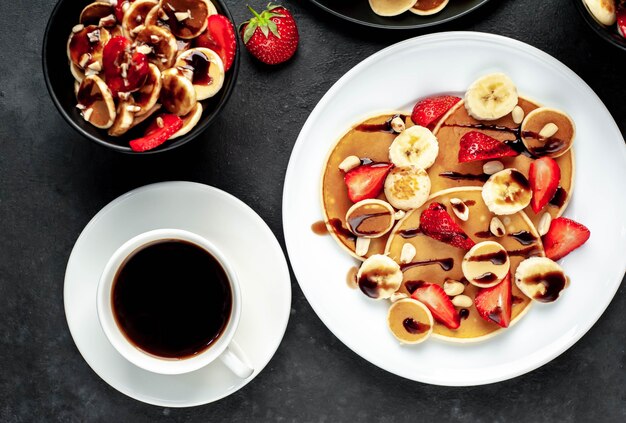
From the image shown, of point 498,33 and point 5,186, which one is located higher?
point 498,33

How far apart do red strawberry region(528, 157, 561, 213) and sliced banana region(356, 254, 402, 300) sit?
35cm

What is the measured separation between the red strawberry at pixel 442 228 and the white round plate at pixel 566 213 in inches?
7.8

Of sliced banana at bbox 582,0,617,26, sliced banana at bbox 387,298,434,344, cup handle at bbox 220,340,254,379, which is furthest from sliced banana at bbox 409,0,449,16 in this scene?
cup handle at bbox 220,340,254,379

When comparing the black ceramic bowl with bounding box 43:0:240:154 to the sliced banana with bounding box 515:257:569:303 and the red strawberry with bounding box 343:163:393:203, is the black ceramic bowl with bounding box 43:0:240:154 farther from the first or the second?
the sliced banana with bounding box 515:257:569:303

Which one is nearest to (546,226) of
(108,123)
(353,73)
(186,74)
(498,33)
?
(498,33)

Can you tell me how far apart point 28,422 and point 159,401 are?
A: 37 centimetres

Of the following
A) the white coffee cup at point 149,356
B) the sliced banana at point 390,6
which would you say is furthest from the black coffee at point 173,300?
the sliced banana at point 390,6

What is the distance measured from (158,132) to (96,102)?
0.45ft

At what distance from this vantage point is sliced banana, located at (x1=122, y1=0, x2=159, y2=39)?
4.75ft

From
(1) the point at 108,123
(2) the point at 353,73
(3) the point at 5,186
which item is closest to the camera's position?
(1) the point at 108,123

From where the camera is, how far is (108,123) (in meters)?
1.43

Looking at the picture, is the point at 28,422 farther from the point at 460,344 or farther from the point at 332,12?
the point at 332,12

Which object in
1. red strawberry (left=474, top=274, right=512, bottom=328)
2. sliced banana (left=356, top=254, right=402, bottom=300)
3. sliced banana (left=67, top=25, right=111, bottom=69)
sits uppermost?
sliced banana (left=67, top=25, right=111, bottom=69)

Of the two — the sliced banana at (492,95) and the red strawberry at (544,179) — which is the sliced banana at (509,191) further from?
the sliced banana at (492,95)
